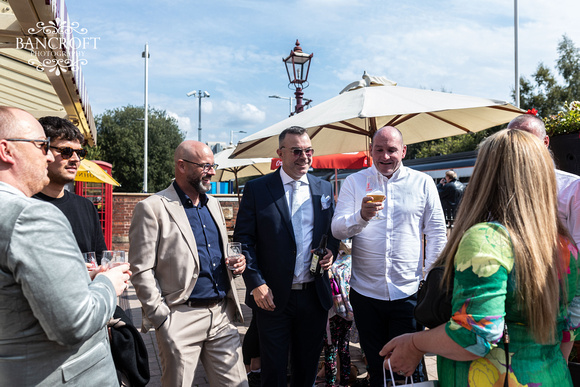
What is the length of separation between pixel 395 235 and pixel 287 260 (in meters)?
0.86

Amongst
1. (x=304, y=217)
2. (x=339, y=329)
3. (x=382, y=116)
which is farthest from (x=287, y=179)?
(x=382, y=116)

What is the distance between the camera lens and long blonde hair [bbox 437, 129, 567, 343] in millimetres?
1515

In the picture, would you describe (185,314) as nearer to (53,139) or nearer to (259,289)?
(259,289)

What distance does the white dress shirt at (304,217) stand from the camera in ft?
10.9

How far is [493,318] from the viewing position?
1.46 metres

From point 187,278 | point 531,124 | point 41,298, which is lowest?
point 187,278

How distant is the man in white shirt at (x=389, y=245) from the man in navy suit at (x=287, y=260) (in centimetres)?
24

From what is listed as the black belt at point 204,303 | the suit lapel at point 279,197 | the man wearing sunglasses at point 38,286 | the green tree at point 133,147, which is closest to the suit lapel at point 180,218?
the black belt at point 204,303

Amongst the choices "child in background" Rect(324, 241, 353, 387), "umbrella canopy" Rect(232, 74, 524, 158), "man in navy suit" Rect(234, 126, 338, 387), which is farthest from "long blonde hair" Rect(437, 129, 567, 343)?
"child in background" Rect(324, 241, 353, 387)

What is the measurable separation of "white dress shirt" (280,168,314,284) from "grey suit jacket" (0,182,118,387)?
1855 mm

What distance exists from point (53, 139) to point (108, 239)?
9.70 meters

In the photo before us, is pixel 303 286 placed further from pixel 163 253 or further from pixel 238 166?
pixel 238 166

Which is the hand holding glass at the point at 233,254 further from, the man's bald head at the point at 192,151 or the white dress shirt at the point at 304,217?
the man's bald head at the point at 192,151

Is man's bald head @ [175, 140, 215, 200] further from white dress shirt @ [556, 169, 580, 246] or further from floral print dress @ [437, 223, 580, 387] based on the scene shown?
white dress shirt @ [556, 169, 580, 246]
